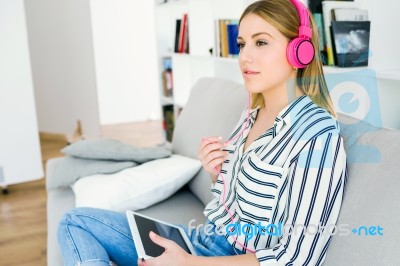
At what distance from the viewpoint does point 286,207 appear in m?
0.86

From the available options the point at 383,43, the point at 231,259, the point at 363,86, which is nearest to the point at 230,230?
the point at 231,259

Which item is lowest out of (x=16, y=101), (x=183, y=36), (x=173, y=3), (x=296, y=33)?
(x=16, y=101)

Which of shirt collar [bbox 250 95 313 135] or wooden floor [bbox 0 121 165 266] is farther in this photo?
wooden floor [bbox 0 121 165 266]

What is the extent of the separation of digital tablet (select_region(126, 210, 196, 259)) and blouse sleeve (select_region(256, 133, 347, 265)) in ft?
0.97

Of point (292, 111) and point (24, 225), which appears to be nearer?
point (292, 111)

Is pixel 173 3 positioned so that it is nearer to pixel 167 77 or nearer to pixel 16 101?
pixel 167 77

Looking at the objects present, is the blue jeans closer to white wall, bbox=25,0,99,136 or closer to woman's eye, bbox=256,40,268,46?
woman's eye, bbox=256,40,268,46

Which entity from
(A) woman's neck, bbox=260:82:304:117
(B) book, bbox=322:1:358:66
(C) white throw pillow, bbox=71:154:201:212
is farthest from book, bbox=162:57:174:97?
(A) woman's neck, bbox=260:82:304:117

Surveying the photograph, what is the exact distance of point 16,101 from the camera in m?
2.75

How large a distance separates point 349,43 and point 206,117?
0.60m

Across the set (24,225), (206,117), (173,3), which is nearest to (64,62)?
(173,3)

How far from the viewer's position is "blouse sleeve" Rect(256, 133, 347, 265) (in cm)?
81

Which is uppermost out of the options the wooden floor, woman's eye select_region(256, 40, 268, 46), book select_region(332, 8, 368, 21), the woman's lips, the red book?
the red book

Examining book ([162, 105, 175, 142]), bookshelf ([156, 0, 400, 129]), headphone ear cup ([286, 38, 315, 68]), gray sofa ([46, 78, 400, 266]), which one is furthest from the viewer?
book ([162, 105, 175, 142])
